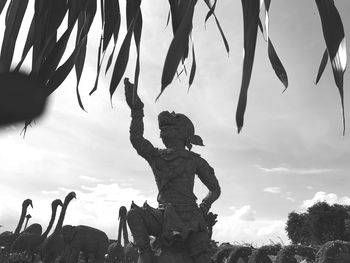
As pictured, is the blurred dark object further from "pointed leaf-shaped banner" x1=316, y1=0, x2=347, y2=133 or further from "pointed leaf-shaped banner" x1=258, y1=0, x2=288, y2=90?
"pointed leaf-shaped banner" x1=316, y1=0, x2=347, y2=133

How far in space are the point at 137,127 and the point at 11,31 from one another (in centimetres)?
271

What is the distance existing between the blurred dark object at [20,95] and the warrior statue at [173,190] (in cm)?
228

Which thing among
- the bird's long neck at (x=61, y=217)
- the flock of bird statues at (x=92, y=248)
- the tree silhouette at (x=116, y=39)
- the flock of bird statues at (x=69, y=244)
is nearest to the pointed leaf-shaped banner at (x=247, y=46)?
the tree silhouette at (x=116, y=39)

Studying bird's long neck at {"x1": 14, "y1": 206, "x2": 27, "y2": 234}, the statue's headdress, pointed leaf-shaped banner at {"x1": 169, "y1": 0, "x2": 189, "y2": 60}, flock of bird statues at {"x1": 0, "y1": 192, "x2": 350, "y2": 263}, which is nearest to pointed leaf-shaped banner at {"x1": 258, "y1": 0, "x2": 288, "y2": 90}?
pointed leaf-shaped banner at {"x1": 169, "y1": 0, "x2": 189, "y2": 60}

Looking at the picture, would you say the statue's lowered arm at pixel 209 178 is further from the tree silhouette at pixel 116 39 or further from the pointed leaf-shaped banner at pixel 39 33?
the pointed leaf-shaped banner at pixel 39 33

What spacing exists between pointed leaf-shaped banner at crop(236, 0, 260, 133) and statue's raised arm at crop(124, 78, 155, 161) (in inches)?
123

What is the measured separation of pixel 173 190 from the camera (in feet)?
15.3

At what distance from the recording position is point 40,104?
231 centimetres

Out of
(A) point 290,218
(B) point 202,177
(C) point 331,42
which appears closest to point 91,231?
(B) point 202,177

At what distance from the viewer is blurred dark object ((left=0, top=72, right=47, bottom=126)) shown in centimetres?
191

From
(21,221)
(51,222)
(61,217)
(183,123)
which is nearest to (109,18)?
(183,123)

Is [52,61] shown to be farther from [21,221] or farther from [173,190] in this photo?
[21,221]

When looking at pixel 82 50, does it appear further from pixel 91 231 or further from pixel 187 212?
pixel 91 231

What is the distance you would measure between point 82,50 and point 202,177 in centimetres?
305
